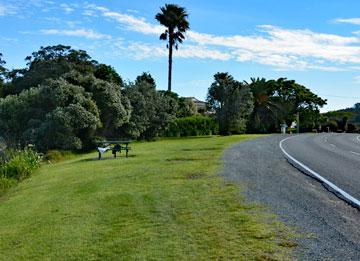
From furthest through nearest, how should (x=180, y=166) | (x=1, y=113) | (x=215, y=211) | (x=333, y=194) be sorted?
(x=1, y=113) → (x=180, y=166) → (x=333, y=194) → (x=215, y=211)

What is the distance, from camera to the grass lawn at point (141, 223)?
622 cm

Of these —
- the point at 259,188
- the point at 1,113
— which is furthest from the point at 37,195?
the point at 1,113

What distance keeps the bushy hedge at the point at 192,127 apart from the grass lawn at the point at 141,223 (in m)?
36.3

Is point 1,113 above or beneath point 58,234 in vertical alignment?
above

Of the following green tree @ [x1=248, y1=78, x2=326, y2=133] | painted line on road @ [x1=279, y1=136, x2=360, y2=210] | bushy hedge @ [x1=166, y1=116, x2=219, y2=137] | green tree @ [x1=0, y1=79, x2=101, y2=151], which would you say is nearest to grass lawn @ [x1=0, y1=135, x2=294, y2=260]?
painted line on road @ [x1=279, y1=136, x2=360, y2=210]

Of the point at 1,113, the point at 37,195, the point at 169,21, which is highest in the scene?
the point at 169,21

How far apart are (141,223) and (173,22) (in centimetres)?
5373

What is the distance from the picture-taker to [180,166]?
1559 centimetres

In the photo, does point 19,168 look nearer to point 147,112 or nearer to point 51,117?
point 51,117

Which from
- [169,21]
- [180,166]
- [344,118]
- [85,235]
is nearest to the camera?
[85,235]

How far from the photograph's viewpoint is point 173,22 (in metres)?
59.3

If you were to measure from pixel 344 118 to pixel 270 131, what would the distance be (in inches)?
1039

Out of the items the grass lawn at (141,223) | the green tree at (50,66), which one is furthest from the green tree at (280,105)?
the grass lawn at (141,223)

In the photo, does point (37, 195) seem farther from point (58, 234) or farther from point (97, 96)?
point (97, 96)
